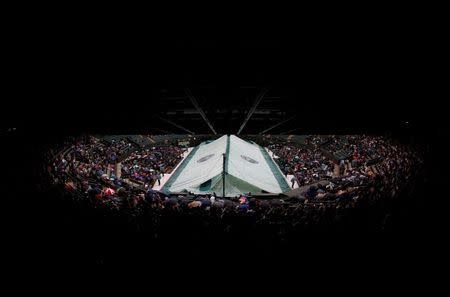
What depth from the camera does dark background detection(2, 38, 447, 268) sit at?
196 cm

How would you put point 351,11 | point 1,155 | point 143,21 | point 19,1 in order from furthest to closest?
point 1,155, point 143,21, point 351,11, point 19,1

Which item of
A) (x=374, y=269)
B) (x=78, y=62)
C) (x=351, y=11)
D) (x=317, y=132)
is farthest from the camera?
(x=317, y=132)

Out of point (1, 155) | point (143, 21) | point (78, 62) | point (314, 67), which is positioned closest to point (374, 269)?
point (314, 67)

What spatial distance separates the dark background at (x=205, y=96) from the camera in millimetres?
1961

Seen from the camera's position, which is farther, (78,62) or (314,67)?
(314,67)

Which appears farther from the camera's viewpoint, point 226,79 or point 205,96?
point 205,96

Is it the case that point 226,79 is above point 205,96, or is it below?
below

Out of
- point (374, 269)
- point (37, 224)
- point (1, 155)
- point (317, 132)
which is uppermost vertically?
point (317, 132)

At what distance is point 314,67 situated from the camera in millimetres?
2402

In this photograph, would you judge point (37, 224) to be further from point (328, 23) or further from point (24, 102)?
point (328, 23)

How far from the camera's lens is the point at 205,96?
15.4 ft

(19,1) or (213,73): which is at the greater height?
(213,73)

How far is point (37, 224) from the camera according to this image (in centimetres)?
343

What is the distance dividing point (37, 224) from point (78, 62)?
263 cm
